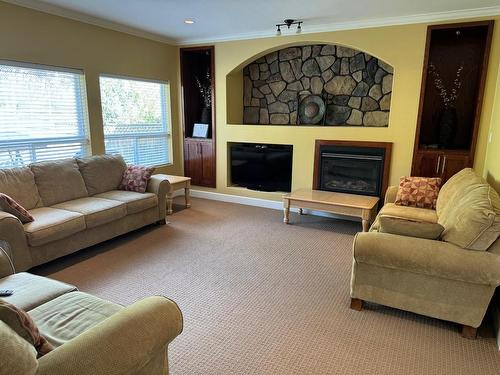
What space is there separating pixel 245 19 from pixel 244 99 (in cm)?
169

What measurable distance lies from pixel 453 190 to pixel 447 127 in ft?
4.64

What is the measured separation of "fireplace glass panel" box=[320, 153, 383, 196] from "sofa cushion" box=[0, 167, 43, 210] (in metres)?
3.57

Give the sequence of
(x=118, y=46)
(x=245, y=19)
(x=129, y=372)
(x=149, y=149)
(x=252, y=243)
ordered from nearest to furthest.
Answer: (x=129, y=372) → (x=252, y=243) → (x=245, y=19) → (x=118, y=46) → (x=149, y=149)

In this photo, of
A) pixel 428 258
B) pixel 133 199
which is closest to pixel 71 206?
pixel 133 199

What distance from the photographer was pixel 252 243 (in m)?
3.90

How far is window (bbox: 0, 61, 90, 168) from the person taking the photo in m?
3.65

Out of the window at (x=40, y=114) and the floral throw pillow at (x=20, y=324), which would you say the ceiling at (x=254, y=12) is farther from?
the floral throw pillow at (x=20, y=324)

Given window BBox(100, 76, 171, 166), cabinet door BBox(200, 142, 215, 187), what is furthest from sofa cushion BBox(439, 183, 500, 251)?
window BBox(100, 76, 171, 166)

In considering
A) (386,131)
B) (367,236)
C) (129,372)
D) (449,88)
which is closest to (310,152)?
(386,131)

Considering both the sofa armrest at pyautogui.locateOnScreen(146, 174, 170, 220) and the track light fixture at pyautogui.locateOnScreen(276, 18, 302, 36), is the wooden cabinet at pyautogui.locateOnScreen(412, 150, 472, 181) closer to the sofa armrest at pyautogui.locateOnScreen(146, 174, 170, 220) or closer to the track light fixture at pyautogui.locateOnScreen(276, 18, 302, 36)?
the track light fixture at pyautogui.locateOnScreen(276, 18, 302, 36)

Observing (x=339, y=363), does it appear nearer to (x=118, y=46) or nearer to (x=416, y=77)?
(x=416, y=77)

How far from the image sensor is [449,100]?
434 centimetres

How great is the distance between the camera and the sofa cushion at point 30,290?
5.88ft

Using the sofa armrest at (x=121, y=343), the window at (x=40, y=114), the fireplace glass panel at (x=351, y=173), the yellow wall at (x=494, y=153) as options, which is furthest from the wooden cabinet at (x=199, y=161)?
the sofa armrest at (x=121, y=343)
